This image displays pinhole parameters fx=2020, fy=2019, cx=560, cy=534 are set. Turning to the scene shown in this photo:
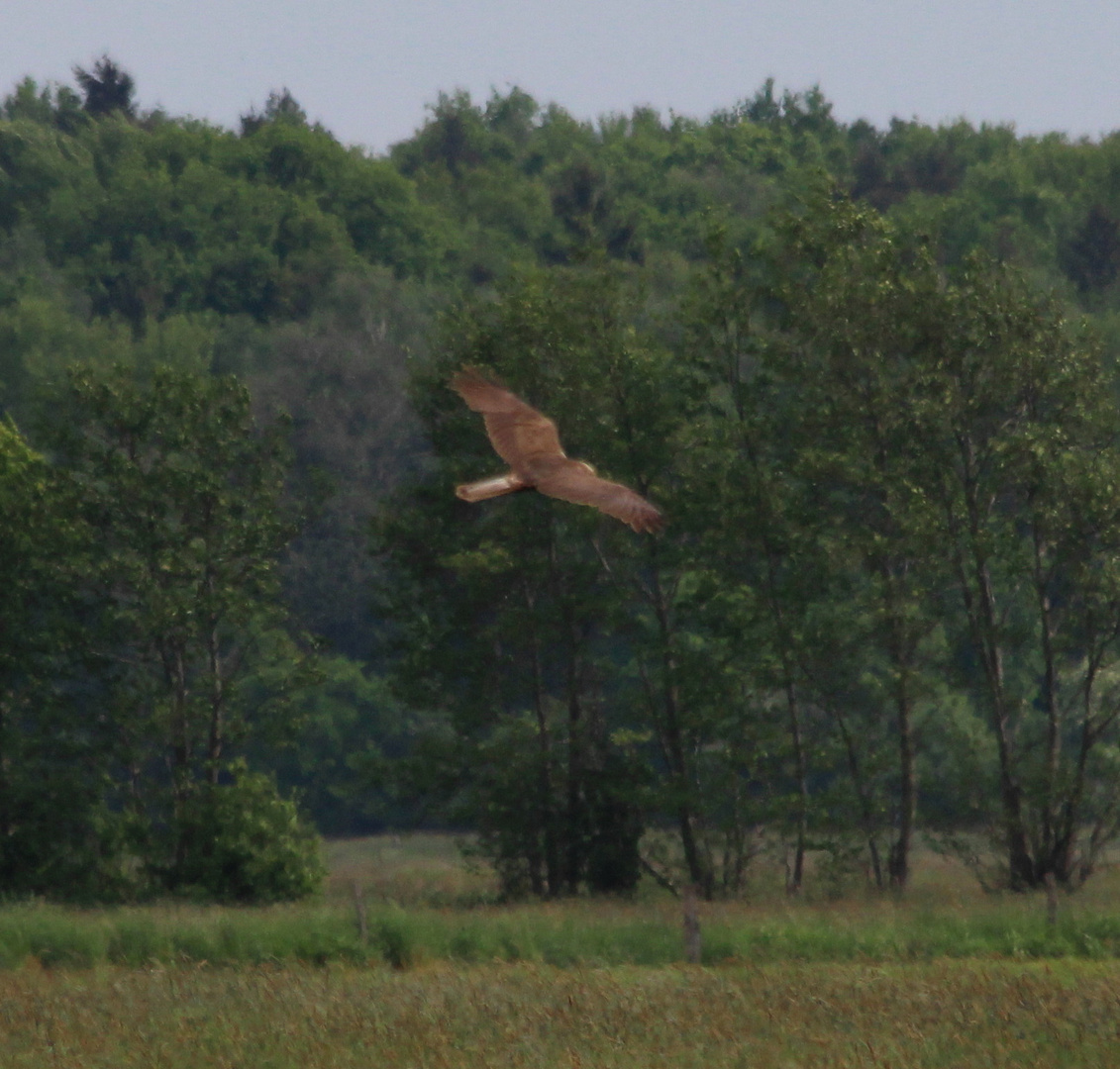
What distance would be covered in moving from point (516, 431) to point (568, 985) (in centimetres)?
762

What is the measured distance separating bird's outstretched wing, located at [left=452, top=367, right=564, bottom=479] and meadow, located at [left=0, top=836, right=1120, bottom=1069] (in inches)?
177

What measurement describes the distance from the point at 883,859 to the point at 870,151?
238 feet

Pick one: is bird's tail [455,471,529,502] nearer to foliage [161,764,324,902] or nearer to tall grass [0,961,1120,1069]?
tall grass [0,961,1120,1069]

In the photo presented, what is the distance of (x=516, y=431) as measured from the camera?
12.8m

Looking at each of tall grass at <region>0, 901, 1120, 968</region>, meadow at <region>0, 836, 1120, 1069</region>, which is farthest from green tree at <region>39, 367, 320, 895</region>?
tall grass at <region>0, 901, 1120, 968</region>

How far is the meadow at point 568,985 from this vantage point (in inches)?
588

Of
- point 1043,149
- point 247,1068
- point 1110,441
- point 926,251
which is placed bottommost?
point 247,1068

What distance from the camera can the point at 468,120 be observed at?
416 ft

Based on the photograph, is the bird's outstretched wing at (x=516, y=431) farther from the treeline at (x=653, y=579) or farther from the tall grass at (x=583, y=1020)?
the treeline at (x=653, y=579)

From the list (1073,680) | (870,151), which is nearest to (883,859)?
(1073,680)

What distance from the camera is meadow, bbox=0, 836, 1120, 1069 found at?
49.0 feet

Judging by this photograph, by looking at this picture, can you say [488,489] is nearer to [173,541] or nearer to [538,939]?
[538,939]

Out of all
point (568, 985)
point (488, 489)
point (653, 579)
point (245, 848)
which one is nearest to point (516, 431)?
point (488, 489)

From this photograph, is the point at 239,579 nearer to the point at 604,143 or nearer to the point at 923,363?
the point at 923,363
